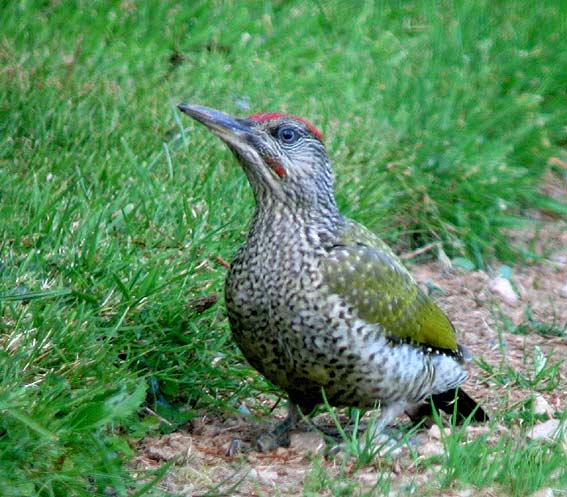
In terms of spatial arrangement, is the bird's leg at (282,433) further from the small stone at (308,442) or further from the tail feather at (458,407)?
the tail feather at (458,407)

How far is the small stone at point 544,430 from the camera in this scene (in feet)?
14.8

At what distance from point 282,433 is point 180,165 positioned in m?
1.70

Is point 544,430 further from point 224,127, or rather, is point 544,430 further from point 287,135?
point 224,127

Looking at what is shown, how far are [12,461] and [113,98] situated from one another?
2.95 m

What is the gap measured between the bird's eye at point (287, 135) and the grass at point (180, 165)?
29.4 inches

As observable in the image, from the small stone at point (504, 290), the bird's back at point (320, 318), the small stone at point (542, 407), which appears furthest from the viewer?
the small stone at point (504, 290)

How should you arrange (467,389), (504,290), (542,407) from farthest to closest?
1. (504,290)
2. (467,389)
3. (542,407)

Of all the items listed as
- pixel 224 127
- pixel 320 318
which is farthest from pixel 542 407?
pixel 224 127

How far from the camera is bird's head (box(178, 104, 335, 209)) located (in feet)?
14.5

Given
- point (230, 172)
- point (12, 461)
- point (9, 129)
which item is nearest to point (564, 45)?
point (230, 172)

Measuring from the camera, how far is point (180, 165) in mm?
5871

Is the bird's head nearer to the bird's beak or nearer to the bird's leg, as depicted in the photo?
the bird's beak

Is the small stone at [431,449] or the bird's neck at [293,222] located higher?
the bird's neck at [293,222]

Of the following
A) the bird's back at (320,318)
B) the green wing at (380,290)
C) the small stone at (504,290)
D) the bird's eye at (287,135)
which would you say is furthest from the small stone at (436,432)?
the small stone at (504,290)
